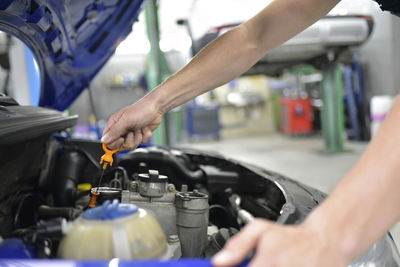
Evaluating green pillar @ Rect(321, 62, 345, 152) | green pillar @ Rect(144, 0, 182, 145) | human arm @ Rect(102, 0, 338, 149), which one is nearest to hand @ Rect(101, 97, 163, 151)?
human arm @ Rect(102, 0, 338, 149)

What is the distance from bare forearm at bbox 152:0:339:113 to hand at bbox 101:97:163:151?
0.16ft

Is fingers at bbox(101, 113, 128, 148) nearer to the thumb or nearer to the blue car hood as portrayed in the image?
the thumb

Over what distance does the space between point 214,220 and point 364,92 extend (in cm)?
551

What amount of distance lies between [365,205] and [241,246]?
0.19m

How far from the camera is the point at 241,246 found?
0.46 meters

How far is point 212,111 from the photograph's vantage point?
25.5 ft

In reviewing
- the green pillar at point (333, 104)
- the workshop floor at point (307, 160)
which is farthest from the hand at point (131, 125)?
the green pillar at point (333, 104)

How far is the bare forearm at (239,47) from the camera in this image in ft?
3.36

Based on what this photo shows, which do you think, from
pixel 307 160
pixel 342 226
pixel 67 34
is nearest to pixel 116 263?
pixel 342 226

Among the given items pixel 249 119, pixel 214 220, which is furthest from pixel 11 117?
pixel 249 119

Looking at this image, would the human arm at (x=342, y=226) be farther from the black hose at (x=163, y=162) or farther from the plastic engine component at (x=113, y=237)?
the black hose at (x=163, y=162)

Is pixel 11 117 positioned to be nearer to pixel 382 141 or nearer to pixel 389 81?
Answer: pixel 382 141

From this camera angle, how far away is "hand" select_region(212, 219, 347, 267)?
44 cm

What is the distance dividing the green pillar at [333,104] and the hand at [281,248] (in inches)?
179
